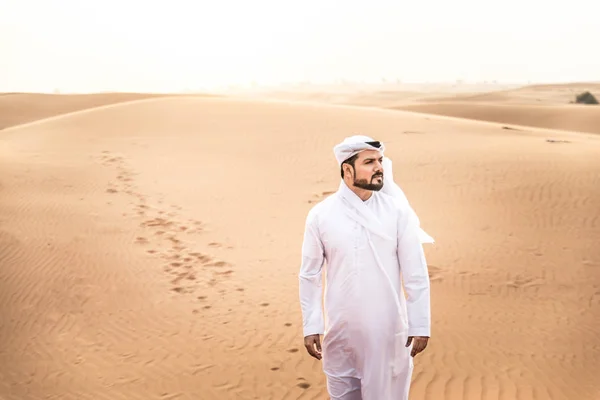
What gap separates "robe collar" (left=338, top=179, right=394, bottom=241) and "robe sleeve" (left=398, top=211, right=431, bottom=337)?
10cm

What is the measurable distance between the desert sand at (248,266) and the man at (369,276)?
232 cm

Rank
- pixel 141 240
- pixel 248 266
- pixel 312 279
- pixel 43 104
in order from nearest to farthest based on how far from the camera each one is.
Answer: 1. pixel 312 279
2. pixel 248 266
3. pixel 141 240
4. pixel 43 104

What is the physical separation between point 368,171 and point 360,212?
9.1 inches

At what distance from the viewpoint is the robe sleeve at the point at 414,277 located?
129 inches

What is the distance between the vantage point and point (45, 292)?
8133mm

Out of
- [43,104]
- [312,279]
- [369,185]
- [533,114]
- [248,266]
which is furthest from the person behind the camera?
[43,104]

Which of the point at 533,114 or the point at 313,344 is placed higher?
the point at 313,344

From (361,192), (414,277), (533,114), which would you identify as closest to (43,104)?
(533,114)

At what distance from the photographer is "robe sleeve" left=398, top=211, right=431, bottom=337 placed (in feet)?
10.8

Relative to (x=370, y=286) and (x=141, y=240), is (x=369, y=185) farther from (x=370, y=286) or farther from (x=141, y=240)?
(x=141, y=240)

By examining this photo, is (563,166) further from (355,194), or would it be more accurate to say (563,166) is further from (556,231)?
(355,194)

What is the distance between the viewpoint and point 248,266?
916cm

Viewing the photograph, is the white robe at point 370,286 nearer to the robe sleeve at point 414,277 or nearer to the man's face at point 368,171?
the robe sleeve at point 414,277

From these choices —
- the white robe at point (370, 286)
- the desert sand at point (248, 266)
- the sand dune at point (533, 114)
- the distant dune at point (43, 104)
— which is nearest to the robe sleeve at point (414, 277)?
the white robe at point (370, 286)
